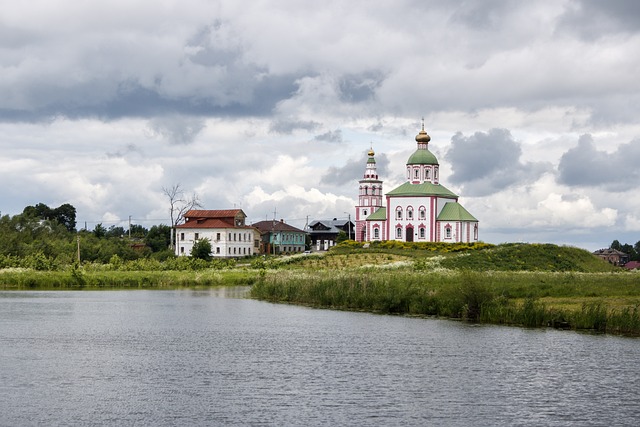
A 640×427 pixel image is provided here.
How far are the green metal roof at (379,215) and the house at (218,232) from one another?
19586mm

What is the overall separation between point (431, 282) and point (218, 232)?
77.1 m

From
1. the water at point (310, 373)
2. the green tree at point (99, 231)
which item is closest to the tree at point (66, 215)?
the green tree at point (99, 231)

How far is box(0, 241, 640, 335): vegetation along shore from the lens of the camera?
4116 centimetres

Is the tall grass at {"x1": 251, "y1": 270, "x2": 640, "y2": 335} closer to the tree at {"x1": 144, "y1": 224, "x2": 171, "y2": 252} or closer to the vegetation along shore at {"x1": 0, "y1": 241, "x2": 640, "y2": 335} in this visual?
the vegetation along shore at {"x1": 0, "y1": 241, "x2": 640, "y2": 335}

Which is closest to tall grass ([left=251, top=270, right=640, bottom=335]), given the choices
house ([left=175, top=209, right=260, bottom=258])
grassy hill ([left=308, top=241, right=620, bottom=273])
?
grassy hill ([left=308, top=241, right=620, bottom=273])

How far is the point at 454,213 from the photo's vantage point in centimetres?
11800

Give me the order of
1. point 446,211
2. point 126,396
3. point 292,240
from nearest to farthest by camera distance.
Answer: point 126,396, point 446,211, point 292,240

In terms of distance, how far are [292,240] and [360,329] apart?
4480 inches

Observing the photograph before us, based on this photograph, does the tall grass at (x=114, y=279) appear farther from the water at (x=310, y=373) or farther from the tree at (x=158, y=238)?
the tree at (x=158, y=238)

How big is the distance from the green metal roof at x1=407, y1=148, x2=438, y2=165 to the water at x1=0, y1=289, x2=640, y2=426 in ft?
262

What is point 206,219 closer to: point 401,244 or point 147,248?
point 147,248

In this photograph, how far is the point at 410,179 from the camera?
12425 centimetres

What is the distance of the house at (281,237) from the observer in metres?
148

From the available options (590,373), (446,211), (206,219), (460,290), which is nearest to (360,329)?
(460,290)
